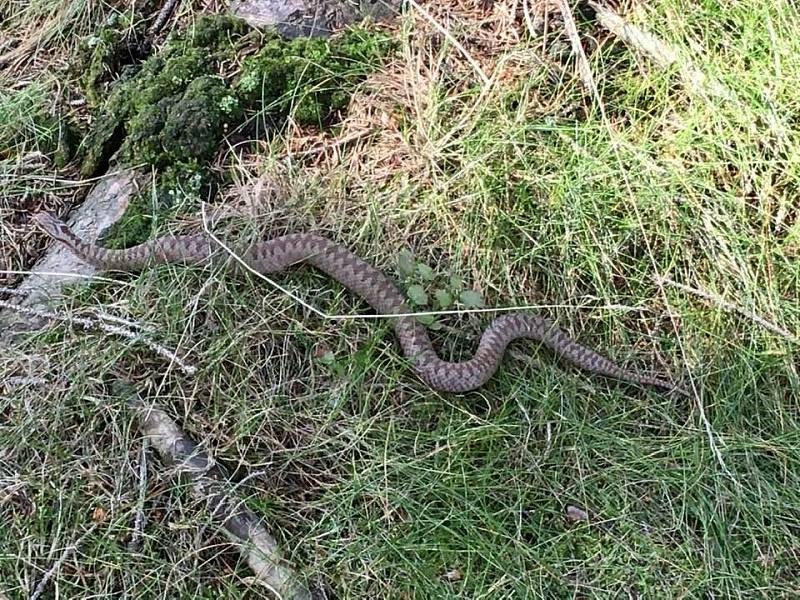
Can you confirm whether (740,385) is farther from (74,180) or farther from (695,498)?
(74,180)

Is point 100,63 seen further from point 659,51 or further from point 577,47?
point 659,51

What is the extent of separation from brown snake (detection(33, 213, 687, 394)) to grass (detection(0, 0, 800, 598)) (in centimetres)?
8

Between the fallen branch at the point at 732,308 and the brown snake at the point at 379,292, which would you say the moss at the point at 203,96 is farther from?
the fallen branch at the point at 732,308

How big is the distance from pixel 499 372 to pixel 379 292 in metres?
0.70

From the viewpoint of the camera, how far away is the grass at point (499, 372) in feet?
11.1

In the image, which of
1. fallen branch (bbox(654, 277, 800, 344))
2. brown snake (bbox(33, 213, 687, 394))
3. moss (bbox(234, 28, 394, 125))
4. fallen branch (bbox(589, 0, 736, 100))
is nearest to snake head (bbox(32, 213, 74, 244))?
brown snake (bbox(33, 213, 687, 394))

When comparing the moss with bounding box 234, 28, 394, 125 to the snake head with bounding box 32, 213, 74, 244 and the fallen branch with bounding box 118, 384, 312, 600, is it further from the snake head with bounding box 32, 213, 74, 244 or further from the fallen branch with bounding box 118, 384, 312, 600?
the fallen branch with bounding box 118, 384, 312, 600

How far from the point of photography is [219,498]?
3.39m

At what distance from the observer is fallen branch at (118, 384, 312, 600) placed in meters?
3.29

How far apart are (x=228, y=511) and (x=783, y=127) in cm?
320

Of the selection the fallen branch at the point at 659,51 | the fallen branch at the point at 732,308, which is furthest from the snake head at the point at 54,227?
the fallen branch at the point at 659,51

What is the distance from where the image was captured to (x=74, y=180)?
440 centimetres

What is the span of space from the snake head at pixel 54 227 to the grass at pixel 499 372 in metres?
0.36

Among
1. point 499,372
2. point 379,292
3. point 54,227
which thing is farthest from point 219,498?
point 54,227
